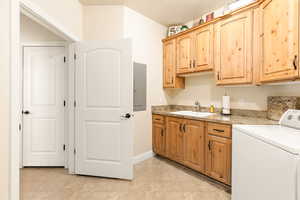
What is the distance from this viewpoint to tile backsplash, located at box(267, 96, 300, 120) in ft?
5.83

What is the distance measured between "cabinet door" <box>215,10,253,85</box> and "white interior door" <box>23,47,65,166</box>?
247 centimetres

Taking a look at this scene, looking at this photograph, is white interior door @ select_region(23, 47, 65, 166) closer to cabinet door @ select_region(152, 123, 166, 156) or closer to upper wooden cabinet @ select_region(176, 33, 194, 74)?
cabinet door @ select_region(152, 123, 166, 156)

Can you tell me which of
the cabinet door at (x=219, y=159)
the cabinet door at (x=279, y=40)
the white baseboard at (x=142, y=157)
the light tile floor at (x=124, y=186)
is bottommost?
the light tile floor at (x=124, y=186)

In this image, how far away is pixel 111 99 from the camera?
2.30 meters

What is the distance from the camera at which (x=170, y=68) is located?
10.3ft

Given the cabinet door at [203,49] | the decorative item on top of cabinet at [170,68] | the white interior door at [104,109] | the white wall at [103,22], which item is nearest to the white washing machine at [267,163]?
the cabinet door at [203,49]

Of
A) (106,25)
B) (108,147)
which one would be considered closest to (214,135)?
(108,147)

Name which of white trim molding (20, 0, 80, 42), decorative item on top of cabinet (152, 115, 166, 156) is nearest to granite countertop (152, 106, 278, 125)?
decorative item on top of cabinet (152, 115, 166, 156)

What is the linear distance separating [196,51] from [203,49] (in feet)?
0.45

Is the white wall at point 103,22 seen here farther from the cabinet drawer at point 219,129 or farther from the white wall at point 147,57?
the cabinet drawer at point 219,129

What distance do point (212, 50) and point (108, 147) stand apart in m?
2.10

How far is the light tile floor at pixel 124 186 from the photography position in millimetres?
1886

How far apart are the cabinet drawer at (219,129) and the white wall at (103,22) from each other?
6.29 feet

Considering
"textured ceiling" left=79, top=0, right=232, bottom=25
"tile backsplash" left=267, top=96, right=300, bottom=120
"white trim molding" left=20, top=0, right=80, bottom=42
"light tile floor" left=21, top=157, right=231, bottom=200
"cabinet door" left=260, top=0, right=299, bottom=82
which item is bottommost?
"light tile floor" left=21, top=157, right=231, bottom=200
